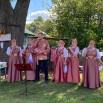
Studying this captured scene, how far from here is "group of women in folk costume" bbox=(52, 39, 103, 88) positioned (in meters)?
11.2

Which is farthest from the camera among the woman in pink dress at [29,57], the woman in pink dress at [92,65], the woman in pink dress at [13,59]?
the woman in pink dress at [13,59]

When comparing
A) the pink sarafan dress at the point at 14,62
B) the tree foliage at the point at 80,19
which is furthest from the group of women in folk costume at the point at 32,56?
the tree foliage at the point at 80,19

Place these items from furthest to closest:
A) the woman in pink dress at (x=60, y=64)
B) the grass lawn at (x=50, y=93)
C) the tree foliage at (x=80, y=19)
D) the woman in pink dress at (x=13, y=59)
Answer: the tree foliage at (x=80, y=19) → the woman in pink dress at (x=13, y=59) → the woman in pink dress at (x=60, y=64) → the grass lawn at (x=50, y=93)

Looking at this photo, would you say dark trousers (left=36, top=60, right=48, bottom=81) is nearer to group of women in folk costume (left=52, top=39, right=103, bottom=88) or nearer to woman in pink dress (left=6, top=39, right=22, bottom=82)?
group of women in folk costume (left=52, top=39, right=103, bottom=88)

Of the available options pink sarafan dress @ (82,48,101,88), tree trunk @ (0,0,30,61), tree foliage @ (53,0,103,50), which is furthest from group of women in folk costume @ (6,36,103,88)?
tree foliage @ (53,0,103,50)

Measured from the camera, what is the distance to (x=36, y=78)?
41.3 ft

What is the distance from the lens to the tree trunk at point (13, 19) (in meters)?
15.2

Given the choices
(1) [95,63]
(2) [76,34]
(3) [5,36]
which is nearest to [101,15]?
(2) [76,34]

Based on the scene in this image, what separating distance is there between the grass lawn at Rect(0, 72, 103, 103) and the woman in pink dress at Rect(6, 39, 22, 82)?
1.38 feet

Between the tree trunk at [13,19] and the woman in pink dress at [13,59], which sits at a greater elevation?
the tree trunk at [13,19]

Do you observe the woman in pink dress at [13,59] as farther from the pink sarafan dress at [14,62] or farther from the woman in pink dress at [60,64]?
the woman in pink dress at [60,64]

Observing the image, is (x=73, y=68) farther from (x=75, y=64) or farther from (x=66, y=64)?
(x=66, y=64)

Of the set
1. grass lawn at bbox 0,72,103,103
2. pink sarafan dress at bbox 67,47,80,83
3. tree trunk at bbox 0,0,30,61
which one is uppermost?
tree trunk at bbox 0,0,30,61

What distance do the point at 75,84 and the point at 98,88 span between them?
3.39 ft
